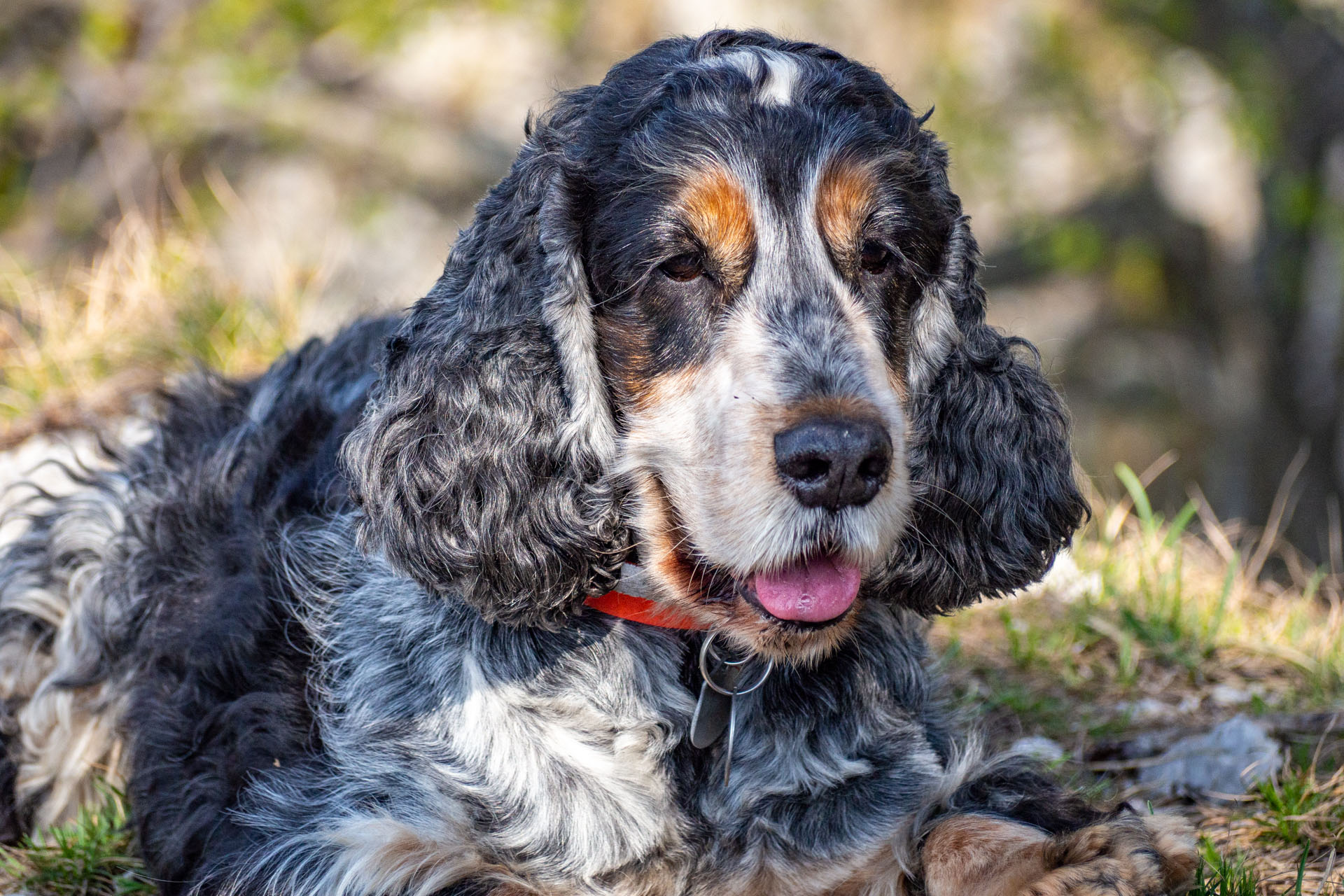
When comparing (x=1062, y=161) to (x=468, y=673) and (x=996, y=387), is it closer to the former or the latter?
(x=996, y=387)

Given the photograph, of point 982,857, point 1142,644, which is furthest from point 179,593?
point 1142,644

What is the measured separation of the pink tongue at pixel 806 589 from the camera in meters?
2.65

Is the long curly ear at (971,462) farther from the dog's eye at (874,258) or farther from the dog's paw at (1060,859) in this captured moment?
the dog's paw at (1060,859)

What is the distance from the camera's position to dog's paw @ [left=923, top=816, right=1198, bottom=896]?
2.49 metres

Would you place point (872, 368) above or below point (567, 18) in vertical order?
below

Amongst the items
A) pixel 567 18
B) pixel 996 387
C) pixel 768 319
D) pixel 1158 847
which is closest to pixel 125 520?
pixel 768 319

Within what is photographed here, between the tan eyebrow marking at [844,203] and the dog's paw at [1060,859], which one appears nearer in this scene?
the dog's paw at [1060,859]

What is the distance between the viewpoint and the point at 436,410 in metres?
2.85

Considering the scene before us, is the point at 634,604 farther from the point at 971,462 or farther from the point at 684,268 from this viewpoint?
the point at 971,462

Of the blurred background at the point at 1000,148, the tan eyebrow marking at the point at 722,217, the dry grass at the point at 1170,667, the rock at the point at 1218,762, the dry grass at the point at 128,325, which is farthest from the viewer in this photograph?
the blurred background at the point at 1000,148

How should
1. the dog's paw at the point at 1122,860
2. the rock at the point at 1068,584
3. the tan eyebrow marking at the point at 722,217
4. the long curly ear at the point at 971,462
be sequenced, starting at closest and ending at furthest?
the dog's paw at the point at 1122,860 → the tan eyebrow marking at the point at 722,217 → the long curly ear at the point at 971,462 → the rock at the point at 1068,584

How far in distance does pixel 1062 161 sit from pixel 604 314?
946cm

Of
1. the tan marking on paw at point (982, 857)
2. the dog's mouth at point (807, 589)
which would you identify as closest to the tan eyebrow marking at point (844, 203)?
the dog's mouth at point (807, 589)

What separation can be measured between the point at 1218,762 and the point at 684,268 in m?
1.99
